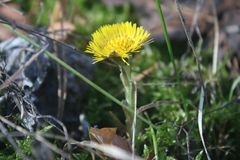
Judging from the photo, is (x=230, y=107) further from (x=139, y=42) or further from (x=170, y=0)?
(x=170, y=0)

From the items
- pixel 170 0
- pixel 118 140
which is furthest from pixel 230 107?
pixel 170 0

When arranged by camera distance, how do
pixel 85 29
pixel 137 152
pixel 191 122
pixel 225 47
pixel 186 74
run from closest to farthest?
pixel 137 152
pixel 191 122
pixel 186 74
pixel 225 47
pixel 85 29

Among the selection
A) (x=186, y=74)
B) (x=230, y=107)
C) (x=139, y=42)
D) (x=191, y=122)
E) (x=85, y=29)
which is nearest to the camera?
(x=139, y=42)

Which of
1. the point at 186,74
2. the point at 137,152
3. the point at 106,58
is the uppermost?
the point at 106,58

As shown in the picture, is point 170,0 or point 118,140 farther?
point 170,0

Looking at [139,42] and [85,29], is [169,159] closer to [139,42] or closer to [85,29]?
[139,42]

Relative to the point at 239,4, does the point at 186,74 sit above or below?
below
